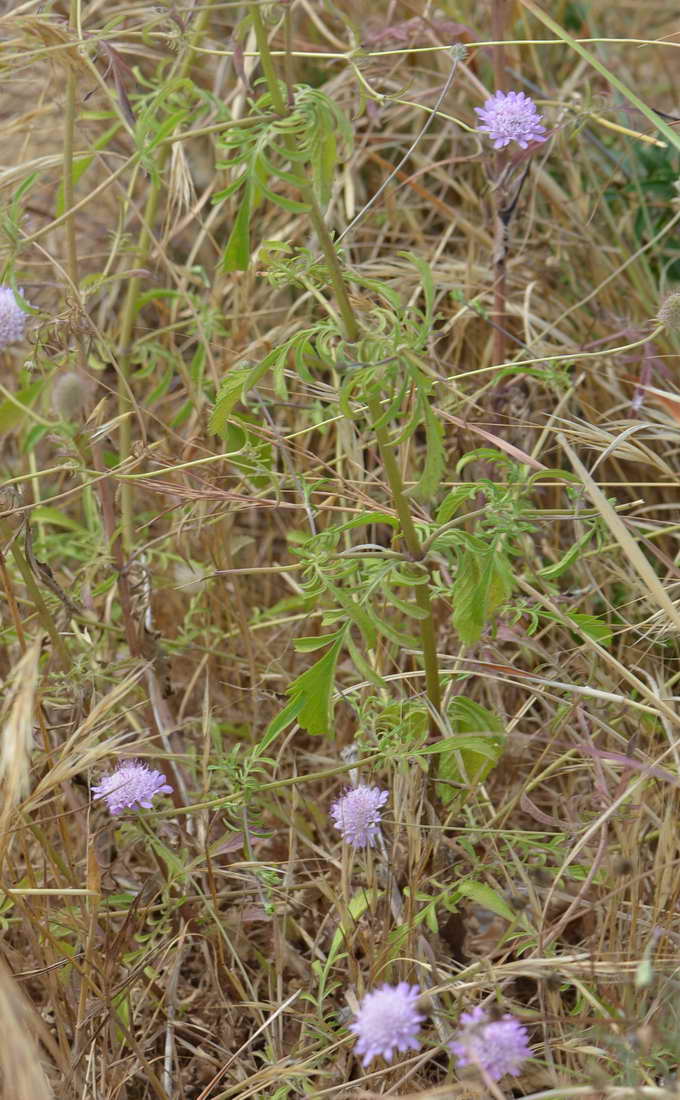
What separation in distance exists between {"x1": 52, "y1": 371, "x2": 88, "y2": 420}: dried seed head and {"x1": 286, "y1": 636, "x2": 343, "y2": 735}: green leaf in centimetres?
43

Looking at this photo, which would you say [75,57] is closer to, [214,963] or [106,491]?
[106,491]

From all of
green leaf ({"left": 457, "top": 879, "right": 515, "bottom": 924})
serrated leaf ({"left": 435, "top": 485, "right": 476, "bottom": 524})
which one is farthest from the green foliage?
green leaf ({"left": 457, "top": 879, "right": 515, "bottom": 924})

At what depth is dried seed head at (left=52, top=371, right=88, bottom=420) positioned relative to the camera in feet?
4.15

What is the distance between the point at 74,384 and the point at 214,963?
2.21 ft

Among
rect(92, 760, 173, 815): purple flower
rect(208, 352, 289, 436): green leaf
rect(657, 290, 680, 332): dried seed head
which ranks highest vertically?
rect(208, 352, 289, 436): green leaf

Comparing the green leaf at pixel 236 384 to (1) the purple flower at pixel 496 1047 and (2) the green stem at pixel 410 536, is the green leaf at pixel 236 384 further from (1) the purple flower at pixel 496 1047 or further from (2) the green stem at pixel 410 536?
(1) the purple flower at pixel 496 1047

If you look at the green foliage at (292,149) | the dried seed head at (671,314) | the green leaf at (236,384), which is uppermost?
the green foliage at (292,149)

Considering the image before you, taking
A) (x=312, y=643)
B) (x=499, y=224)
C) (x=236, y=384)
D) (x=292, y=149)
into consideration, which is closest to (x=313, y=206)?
(x=292, y=149)

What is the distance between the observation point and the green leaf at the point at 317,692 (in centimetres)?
108

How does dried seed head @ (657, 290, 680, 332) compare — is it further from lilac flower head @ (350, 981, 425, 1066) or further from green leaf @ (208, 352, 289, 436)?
lilac flower head @ (350, 981, 425, 1066)

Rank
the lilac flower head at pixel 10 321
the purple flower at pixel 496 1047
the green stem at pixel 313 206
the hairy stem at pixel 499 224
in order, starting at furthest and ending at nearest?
the hairy stem at pixel 499 224 → the lilac flower head at pixel 10 321 → the green stem at pixel 313 206 → the purple flower at pixel 496 1047

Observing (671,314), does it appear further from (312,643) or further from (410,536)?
(312,643)

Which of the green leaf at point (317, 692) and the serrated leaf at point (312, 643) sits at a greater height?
the serrated leaf at point (312, 643)

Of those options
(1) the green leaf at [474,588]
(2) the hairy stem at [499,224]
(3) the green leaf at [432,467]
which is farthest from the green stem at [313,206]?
(2) the hairy stem at [499,224]
